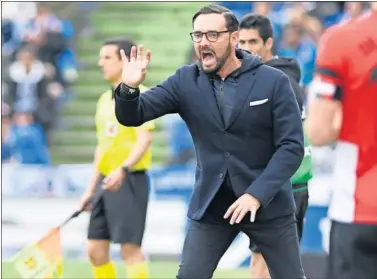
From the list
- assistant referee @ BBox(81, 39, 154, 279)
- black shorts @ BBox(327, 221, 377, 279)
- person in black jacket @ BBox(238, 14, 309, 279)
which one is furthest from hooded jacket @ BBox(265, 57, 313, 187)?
black shorts @ BBox(327, 221, 377, 279)

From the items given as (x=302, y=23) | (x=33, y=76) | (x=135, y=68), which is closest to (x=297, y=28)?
(x=302, y=23)

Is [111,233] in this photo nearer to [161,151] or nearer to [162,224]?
[162,224]

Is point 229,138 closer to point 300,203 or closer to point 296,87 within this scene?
point 296,87

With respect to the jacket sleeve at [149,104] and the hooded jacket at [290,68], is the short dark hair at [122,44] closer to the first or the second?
the hooded jacket at [290,68]

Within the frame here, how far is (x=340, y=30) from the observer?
4.20 metres

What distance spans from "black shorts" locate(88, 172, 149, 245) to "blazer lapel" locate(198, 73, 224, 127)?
2533 mm

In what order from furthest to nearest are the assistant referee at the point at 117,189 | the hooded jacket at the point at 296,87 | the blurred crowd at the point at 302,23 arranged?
the blurred crowd at the point at 302,23 → the assistant referee at the point at 117,189 → the hooded jacket at the point at 296,87

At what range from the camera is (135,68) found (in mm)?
5570

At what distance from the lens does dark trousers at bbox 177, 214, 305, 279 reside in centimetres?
574

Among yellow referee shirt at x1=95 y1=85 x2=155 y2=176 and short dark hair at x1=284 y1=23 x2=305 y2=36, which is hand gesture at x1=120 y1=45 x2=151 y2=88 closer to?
yellow referee shirt at x1=95 y1=85 x2=155 y2=176

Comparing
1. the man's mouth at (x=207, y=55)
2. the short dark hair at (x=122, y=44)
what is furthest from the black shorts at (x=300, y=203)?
the man's mouth at (x=207, y=55)

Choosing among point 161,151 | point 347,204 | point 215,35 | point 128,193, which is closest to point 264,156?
point 215,35

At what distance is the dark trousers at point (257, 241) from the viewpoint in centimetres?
574

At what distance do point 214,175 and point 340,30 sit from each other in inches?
68.2
